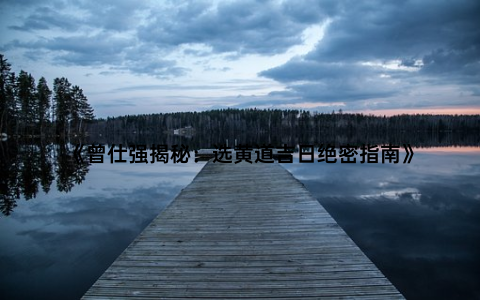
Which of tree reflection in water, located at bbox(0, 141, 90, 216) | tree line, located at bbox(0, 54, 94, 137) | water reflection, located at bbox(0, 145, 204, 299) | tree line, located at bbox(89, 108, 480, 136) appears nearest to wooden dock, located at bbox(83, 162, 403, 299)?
water reflection, located at bbox(0, 145, 204, 299)

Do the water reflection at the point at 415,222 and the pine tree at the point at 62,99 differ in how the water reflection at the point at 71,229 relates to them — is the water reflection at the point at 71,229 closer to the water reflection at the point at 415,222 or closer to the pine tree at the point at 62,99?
the water reflection at the point at 415,222

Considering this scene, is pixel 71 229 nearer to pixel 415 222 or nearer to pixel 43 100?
pixel 415 222

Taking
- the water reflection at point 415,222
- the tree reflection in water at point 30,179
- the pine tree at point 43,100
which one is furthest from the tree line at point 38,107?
the water reflection at point 415,222

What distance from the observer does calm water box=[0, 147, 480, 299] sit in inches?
235

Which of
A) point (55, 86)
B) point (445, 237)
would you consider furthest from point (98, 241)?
point (55, 86)

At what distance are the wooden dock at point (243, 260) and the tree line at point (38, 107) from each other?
5879 cm

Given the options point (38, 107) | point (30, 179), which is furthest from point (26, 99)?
point (30, 179)

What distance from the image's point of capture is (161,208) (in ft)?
37.8

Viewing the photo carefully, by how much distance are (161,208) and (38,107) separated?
65400 millimetres

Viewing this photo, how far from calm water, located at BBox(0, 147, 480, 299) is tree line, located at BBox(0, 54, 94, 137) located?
44984 mm

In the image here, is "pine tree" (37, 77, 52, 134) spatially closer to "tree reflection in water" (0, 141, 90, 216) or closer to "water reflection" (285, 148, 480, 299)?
"tree reflection in water" (0, 141, 90, 216)

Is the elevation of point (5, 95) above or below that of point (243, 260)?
above

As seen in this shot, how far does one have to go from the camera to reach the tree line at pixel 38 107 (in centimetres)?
5428

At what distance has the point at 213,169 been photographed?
15.3 metres
